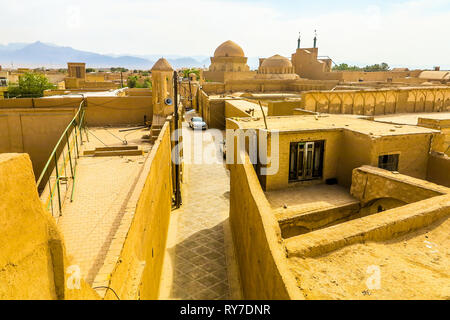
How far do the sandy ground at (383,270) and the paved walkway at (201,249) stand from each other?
15.6ft

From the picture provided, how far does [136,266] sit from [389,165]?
28.2 ft

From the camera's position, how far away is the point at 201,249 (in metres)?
12.0

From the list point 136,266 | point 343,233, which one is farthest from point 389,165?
point 136,266

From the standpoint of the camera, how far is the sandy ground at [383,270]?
4930 mm

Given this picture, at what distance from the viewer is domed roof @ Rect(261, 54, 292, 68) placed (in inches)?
1882

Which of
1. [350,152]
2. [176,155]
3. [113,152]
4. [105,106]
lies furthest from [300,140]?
[105,106]

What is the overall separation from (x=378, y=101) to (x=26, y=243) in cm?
2199

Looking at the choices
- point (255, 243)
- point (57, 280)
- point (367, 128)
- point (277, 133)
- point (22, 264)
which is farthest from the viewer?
point (367, 128)

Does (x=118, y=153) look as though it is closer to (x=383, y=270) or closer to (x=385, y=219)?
(x=385, y=219)

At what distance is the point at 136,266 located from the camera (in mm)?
6273

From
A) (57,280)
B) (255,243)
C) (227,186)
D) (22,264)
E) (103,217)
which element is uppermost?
(22,264)

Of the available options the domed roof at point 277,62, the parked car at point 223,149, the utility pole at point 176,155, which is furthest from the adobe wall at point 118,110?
the domed roof at point 277,62

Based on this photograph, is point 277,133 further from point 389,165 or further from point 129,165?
point 129,165

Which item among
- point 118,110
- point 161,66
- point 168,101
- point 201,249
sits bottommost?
point 201,249
